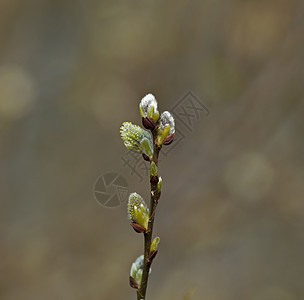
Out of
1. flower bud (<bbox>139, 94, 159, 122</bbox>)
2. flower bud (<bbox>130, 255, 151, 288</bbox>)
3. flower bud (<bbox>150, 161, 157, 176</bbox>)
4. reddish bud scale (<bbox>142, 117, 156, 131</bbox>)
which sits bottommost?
flower bud (<bbox>130, 255, 151, 288</bbox>)

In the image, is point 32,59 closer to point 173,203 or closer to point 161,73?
point 161,73

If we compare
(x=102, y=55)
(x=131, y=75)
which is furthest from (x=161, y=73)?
(x=102, y=55)

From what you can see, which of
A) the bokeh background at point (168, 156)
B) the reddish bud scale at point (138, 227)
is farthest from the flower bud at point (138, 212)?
the bokeh background at point (168, 156)

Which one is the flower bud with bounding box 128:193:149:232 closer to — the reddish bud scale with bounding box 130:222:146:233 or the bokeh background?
the reddish bud scale with bounding box 130:222:146:233

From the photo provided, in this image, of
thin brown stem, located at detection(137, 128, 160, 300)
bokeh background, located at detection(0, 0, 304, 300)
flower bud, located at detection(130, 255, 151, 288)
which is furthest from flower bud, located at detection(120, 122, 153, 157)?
bokeh background, located at detection(0, 0, 304, 300)

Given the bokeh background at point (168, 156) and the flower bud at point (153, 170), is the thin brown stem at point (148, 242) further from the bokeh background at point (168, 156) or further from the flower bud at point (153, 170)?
the bokeh background at point (168, 156)

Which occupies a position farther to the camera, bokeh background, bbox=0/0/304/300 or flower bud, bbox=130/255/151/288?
bokeh background, bbox=0/0/304/300
